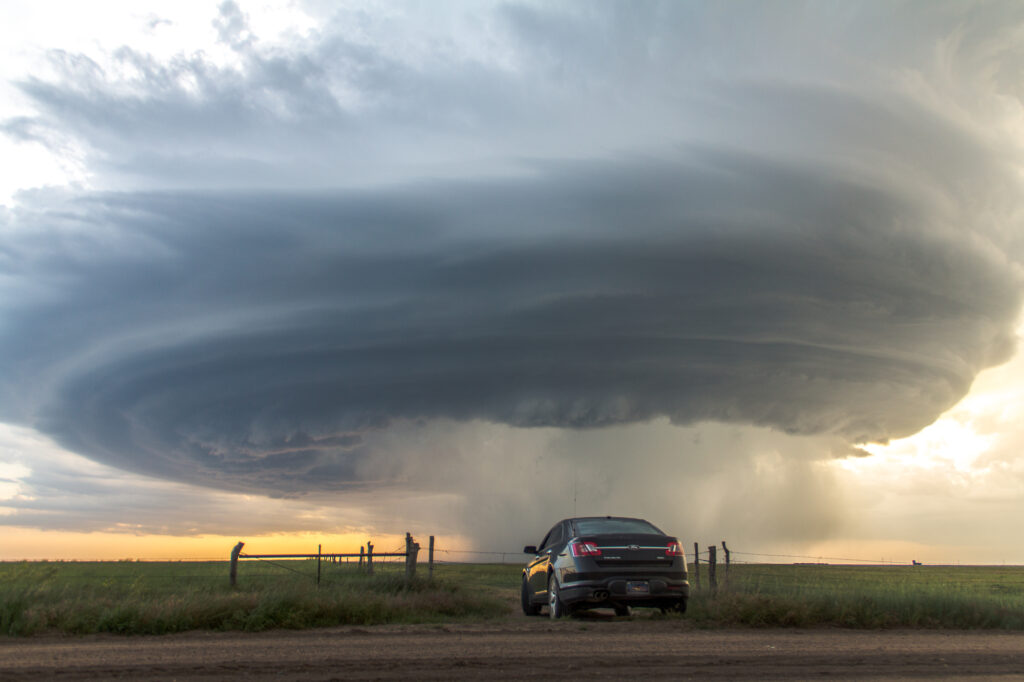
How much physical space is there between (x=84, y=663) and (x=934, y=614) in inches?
553

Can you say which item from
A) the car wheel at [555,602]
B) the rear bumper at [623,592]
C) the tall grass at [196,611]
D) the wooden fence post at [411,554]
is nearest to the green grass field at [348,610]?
the tall grass at [196,611]

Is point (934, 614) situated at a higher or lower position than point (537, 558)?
lower

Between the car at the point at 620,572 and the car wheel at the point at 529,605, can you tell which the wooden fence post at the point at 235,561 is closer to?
the car wheel at the point at 529,605

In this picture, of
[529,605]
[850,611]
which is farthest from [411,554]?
[850,611]

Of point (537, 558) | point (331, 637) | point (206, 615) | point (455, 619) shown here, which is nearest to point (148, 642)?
point (206, 615)

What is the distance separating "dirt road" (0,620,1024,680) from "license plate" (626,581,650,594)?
1.76 ft

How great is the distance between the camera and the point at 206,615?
12203 millimetres

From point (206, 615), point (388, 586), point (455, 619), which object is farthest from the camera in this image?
point (388, 586)

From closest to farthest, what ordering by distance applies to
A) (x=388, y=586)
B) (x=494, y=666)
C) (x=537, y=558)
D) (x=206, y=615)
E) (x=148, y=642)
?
(x=494, y=666), (x=148, y=642), (x=206, y=615), (x=537, y=558), (x=388, y=586)

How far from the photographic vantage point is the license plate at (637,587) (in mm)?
12406

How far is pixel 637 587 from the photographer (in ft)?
40.8

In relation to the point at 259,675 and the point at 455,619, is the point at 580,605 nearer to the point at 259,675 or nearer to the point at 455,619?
the point at 455,619

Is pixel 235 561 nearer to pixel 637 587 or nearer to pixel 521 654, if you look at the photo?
pixel 637 587

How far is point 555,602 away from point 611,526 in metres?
1.65
